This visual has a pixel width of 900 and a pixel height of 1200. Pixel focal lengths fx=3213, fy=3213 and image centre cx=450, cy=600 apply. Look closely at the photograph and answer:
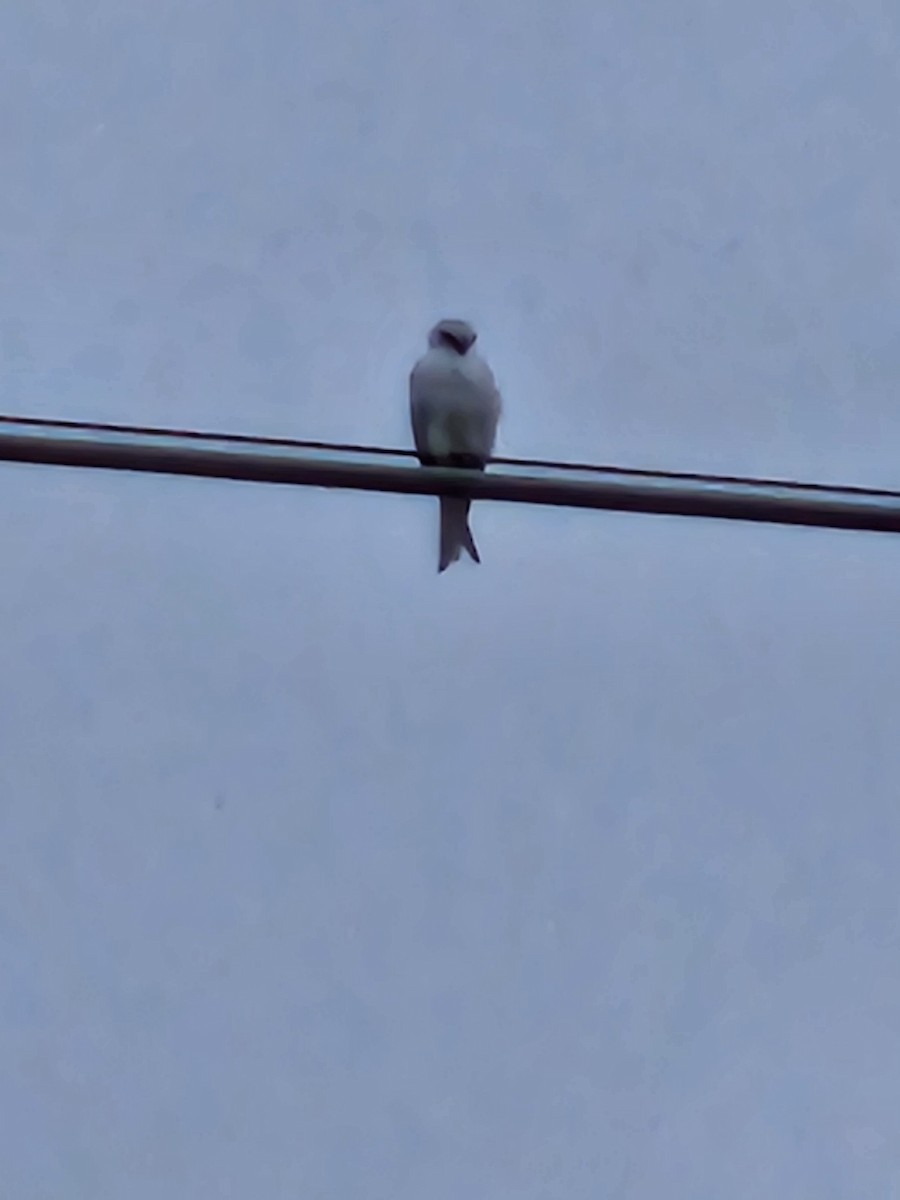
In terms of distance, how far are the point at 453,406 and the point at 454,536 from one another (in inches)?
10.1

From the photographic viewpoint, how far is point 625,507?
3.80 m

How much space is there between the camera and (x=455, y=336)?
5.87m

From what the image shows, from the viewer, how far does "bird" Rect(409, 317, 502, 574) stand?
228 inches

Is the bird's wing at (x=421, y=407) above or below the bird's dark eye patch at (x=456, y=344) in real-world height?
below

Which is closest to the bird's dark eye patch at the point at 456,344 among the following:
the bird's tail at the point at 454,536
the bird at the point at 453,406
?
the bird at the point at 453,406

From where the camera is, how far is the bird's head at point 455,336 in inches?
231

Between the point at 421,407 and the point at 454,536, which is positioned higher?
the point at 421,407

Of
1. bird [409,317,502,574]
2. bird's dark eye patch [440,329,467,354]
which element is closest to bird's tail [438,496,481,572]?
bird [409,317,502,574]

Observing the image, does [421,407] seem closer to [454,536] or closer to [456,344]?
[456,344]

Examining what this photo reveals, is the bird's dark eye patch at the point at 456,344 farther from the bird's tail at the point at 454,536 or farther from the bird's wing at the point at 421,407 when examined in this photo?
the bird's tail at the point at 454,536

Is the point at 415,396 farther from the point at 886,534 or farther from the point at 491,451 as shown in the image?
the point at 886,534

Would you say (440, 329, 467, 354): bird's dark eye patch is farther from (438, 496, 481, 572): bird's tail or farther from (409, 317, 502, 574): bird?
(438, 496, 481, 572): bird's tail

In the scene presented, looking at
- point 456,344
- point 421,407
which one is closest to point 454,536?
point 421,407

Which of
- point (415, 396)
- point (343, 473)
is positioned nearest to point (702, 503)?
point (343, 473)
